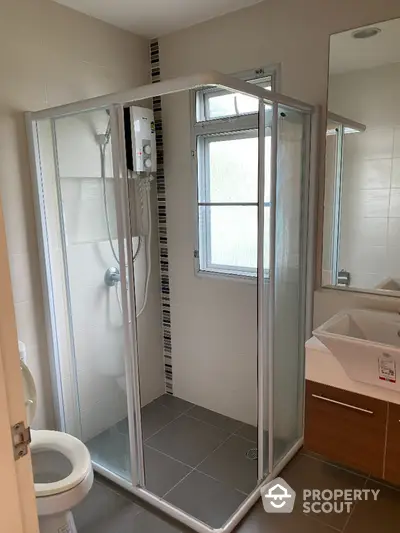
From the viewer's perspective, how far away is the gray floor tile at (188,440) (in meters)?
2.45

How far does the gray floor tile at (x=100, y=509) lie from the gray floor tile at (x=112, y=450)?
4.5 inches

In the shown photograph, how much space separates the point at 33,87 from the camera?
2.13 meters

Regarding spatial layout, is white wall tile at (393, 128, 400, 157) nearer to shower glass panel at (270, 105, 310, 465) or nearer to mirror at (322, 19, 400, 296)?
mirror at (322, 19, 400, 296)

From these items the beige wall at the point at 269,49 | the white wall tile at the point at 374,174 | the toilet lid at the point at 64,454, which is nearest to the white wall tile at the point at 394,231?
the white wall tile at the point at 374,174

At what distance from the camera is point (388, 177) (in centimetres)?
205

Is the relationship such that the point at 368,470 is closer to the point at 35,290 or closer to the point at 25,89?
the point at 35,290

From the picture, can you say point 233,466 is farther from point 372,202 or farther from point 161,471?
point 372,202

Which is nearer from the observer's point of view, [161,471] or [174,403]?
[161,471]

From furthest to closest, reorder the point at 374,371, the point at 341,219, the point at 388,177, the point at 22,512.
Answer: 1. the point at 341,219
2. the point at 388,177
3. the point at 374,371
4. the point at 22,512

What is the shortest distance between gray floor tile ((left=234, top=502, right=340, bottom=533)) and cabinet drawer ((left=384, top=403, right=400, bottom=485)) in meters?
0.37

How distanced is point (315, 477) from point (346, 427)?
44 centimetres

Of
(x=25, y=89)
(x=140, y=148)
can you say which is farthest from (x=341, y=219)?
(x=25, y=89)

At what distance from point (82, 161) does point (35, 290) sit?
75 centimetres

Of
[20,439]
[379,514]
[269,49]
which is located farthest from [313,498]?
[269,49]
